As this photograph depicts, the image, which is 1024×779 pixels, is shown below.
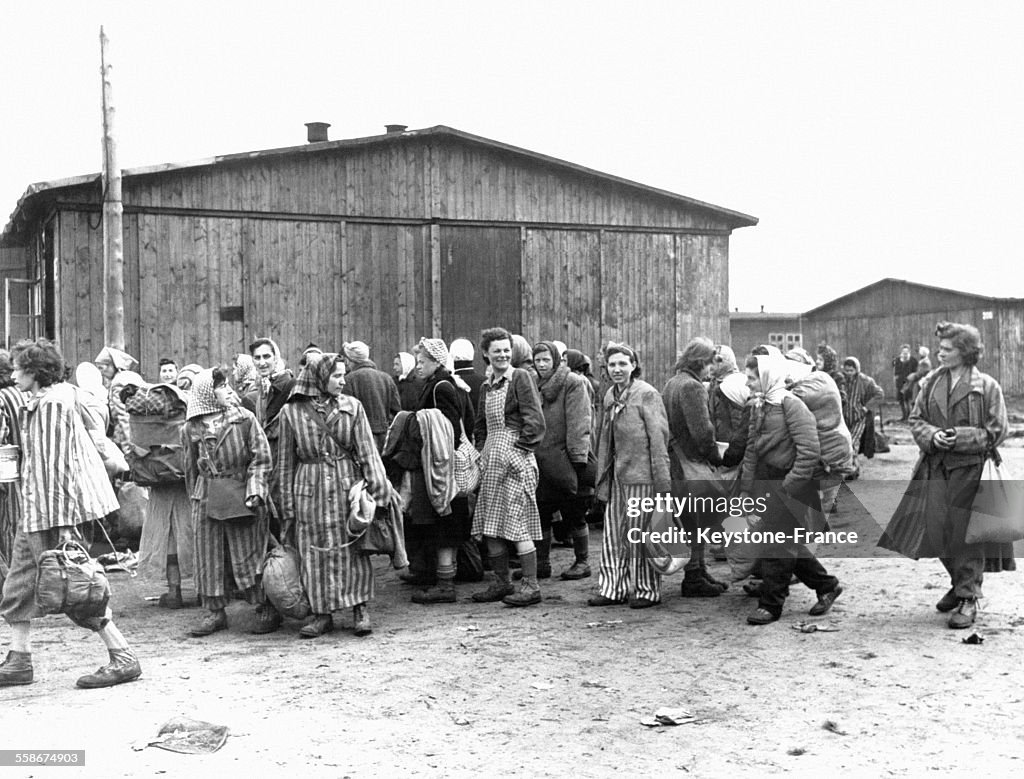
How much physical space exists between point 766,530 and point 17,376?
4.85 meters

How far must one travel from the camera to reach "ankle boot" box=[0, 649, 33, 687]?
608cm

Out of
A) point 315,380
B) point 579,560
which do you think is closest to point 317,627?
point 315,380

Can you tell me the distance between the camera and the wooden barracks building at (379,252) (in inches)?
577

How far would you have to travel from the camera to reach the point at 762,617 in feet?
24.5

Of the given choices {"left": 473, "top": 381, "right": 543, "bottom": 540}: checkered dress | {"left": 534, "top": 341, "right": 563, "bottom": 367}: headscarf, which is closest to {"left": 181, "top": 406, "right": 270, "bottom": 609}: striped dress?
{"left": 473, "top": 381, "right": 543, "bottom": 540}: checkered dress

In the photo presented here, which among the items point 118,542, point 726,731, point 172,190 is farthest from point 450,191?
point 726,731

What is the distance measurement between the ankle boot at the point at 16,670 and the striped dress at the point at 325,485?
5.90 feet

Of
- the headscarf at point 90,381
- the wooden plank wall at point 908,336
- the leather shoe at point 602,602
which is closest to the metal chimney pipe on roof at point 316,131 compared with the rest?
the headscarf at point 90,381

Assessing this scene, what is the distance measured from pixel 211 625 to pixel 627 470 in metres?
3.15

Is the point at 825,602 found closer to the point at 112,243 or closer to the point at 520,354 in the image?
the point at 520,354

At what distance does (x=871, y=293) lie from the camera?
40.0m

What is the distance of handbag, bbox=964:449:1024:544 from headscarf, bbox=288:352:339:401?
439cm

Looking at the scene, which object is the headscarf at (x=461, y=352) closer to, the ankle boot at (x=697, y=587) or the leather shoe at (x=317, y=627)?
the ankle boot at (x=697, y=587)

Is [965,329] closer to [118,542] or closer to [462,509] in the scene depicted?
[462,509]
